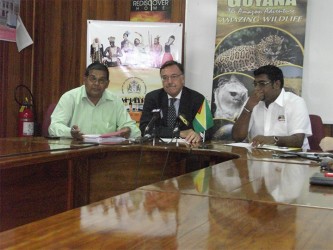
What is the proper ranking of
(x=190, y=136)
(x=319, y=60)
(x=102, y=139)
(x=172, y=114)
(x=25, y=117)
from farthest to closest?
(x=25, y=117) < (x=319, y=60) < (x=172, y=114) < (x=190, y=136) < (x=102, y=139)

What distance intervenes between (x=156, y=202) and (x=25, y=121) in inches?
144

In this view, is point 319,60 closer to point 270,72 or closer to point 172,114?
point 270,72

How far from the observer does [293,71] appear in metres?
4.20

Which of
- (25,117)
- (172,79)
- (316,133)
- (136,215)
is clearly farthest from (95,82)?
(136,215)

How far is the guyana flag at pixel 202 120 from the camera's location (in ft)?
12.9

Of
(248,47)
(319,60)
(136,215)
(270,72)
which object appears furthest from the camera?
(248,47)

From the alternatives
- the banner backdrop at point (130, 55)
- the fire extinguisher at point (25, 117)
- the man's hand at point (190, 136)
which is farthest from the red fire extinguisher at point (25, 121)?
the man's hand at point (190, 136)

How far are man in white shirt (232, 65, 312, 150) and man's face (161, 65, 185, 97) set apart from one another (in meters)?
0.57

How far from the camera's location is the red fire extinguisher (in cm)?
468

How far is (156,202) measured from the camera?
1290mm

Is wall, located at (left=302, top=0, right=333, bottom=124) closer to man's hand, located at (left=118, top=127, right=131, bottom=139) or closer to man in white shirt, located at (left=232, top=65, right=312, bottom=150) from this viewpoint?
man in white shirt, located at (left=232, top=65, right=312, bottom=150)

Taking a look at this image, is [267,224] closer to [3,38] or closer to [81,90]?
[81,90]

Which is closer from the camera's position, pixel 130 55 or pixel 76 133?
pixel 76 133

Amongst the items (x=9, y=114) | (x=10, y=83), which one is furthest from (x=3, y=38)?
(x=9, y=114)
